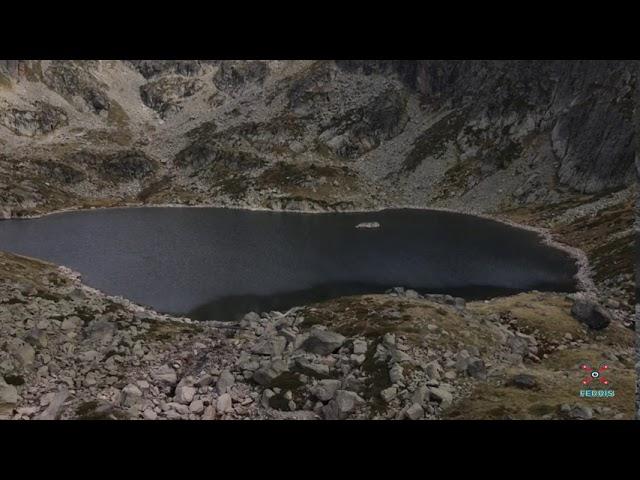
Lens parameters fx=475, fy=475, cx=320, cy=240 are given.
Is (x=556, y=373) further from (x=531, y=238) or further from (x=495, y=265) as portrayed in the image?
(x=531, y=238)

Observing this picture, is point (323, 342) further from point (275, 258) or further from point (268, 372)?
point (275, 258)

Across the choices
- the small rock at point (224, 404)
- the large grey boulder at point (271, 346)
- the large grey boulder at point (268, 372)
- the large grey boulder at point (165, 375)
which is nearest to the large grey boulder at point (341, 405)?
the large grey boulder at point (268, 372)

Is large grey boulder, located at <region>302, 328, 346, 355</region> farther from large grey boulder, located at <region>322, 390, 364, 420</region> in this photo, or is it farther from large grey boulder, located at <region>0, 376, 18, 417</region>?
large grey boulder, located at <region>0, 376, 18, 417</region>

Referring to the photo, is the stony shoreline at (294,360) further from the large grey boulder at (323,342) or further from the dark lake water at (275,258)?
the dark lake water at (275,258)

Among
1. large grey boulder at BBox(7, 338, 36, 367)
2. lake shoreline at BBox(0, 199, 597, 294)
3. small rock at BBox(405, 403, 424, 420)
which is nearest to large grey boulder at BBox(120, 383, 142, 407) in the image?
large grey boulder at BBox(7, 338, 36, 367)

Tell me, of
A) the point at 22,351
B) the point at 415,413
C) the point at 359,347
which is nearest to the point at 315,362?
the point at 359,347
